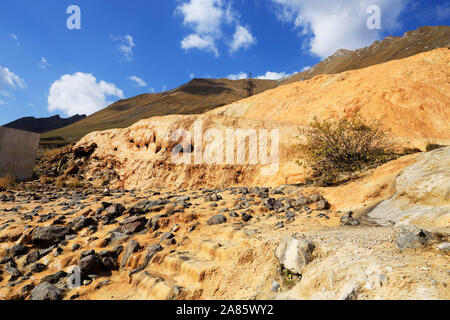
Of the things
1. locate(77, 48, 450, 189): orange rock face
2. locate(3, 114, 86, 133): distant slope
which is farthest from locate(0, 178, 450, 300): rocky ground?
locate(3, 114, 86, 133): distant slope

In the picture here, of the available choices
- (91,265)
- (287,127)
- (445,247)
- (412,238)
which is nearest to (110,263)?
(91,265)

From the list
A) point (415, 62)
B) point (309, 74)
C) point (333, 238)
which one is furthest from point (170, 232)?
point (309, 74)

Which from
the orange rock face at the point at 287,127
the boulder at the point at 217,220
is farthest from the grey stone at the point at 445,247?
the orange rock face at the point at 287,127

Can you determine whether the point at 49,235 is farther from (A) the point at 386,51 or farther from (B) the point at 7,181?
(A) the point at 386,51

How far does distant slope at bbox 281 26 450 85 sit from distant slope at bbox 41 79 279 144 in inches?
985

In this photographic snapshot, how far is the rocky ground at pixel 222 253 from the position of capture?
2.23 metres

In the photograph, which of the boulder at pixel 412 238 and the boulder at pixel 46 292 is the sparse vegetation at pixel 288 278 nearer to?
the boulder at pixel 412 238

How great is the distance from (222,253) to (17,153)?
683 inches

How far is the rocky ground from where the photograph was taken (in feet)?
7.32

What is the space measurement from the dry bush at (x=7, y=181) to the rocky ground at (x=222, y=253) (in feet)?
23.5

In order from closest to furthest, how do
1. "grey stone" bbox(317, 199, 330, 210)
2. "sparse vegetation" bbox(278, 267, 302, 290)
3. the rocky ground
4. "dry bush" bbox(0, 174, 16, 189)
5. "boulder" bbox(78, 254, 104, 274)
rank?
the rocky ground → "sparse vegetation" bbox(278, 267, 302, 290) → "boulder" bbox(78, 254, 104, 274) → "grey stone" bbox(317, 199, 330, 210) → "dry bush" bbox(0, 174, 16, 189)

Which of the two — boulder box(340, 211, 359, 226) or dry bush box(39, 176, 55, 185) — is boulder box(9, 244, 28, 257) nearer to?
boulder box(340, 211, 359, 226)

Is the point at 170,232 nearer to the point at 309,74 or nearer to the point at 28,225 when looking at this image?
the point at 28,225
